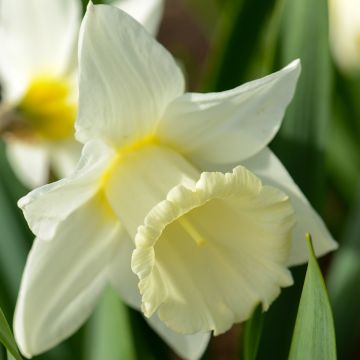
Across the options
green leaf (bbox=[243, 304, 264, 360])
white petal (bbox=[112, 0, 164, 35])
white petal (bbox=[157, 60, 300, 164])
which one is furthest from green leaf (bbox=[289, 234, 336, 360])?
white petal (bbox=[112, 0, 164, 35])

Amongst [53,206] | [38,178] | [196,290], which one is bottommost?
[38,178]

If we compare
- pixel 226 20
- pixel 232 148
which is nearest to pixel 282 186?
pixel 232 148

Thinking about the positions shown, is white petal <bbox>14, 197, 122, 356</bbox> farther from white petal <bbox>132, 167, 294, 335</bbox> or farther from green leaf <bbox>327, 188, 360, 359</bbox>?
green leaf <bbox>327, 188, 360, 359</bbox>

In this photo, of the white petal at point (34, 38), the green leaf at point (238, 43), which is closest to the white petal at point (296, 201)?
the green leaf at point (238, 43)

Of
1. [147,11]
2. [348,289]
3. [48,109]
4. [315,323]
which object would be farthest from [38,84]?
[315,323]

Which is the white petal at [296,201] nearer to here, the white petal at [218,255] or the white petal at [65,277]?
the white petal at [218,255]

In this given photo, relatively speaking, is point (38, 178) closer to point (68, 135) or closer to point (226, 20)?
point (68, 135)
